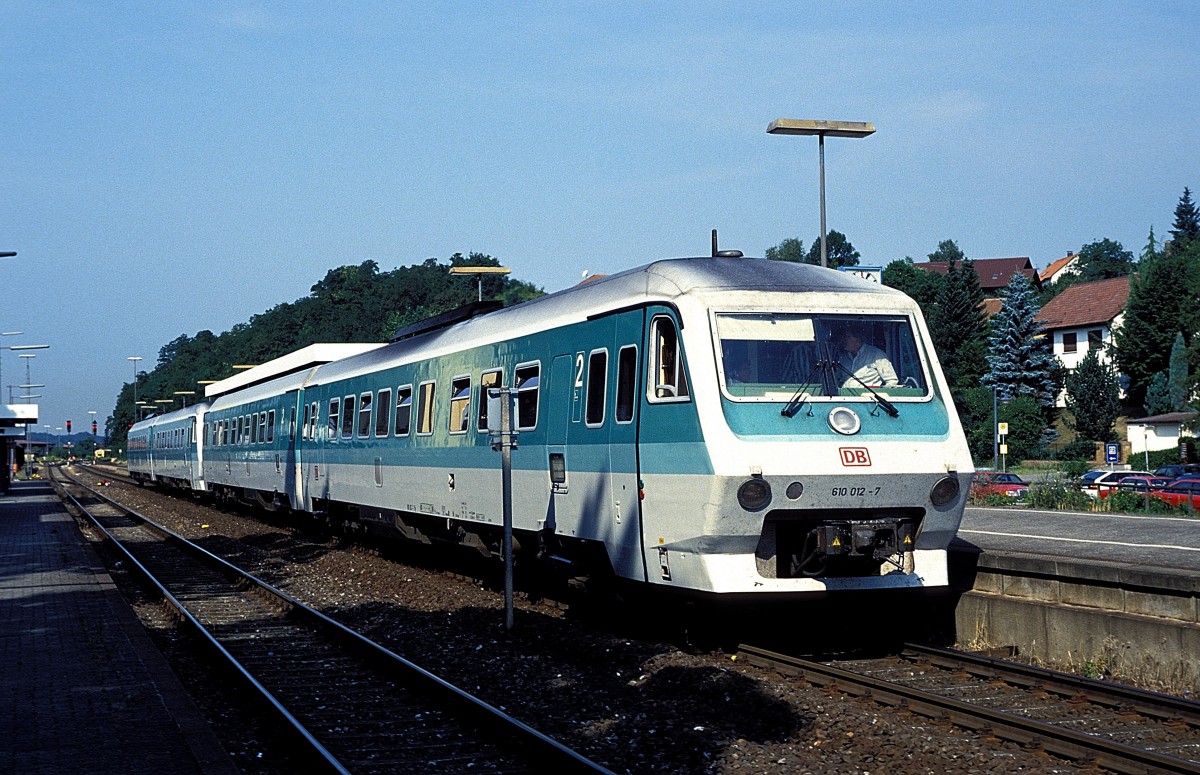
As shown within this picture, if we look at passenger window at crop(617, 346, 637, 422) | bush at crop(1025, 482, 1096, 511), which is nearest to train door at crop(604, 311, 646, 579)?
passenger window at crop(617, 346, 637, 422)

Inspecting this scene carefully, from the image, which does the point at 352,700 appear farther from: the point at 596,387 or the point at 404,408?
the point at 404,408

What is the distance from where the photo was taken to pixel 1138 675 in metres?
10.7

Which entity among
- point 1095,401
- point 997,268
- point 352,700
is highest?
point 997,268

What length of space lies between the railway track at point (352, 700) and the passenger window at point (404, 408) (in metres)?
3.05

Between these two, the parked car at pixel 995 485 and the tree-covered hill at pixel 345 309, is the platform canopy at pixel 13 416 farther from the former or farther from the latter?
the tree-covered hill at pixel 345 309

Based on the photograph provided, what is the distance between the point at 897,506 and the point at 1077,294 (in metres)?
86.1

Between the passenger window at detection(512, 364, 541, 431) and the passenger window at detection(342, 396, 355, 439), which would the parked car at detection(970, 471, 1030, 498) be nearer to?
the passenger window at detection(342, 396, 355, 439)

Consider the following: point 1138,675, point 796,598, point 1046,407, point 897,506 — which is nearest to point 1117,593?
point 1138,675

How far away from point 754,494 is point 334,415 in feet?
47.8

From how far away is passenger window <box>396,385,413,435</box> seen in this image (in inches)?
746

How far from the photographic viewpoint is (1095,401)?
67250mm

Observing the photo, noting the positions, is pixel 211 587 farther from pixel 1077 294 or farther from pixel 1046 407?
pixel 1077 294

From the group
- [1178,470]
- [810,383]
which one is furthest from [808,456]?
[1178,470]

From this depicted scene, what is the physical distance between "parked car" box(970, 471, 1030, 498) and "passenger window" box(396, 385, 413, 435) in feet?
55.1
